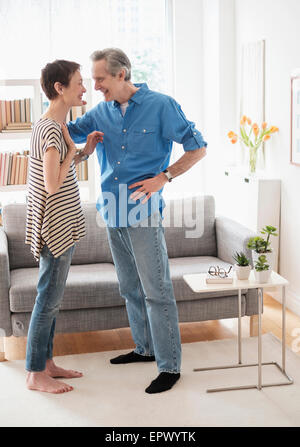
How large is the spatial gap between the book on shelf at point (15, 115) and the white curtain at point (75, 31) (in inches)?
33.1

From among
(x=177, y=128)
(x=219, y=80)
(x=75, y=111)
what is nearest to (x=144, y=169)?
(x=177, y=128)

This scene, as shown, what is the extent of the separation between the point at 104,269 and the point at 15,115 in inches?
58.6

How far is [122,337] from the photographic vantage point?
12.1ft

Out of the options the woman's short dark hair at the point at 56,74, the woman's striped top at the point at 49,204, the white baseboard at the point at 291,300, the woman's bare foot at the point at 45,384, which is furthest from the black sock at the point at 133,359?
the woman's short dark hair at the point at 56,74

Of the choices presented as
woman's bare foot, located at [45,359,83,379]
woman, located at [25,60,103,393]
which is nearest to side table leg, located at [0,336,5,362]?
woman's bare foot, located at [45,359,83,379]

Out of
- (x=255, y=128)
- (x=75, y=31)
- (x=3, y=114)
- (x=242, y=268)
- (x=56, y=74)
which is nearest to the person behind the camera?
(x=56, y=74)

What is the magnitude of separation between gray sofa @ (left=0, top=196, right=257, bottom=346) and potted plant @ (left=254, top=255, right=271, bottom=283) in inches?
24.1

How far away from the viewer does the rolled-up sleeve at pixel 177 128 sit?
2799 millimetres

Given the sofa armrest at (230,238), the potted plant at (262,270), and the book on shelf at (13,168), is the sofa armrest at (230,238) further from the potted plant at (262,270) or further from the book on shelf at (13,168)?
the book on shelf at (13,168)

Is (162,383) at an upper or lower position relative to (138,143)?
lower

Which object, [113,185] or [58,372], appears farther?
[58,372]

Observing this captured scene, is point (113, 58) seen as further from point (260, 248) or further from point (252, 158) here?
point (252, 158)

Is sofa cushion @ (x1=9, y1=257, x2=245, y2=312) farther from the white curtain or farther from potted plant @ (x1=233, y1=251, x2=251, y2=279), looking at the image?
the white curtain

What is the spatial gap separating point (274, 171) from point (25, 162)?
1.75m
